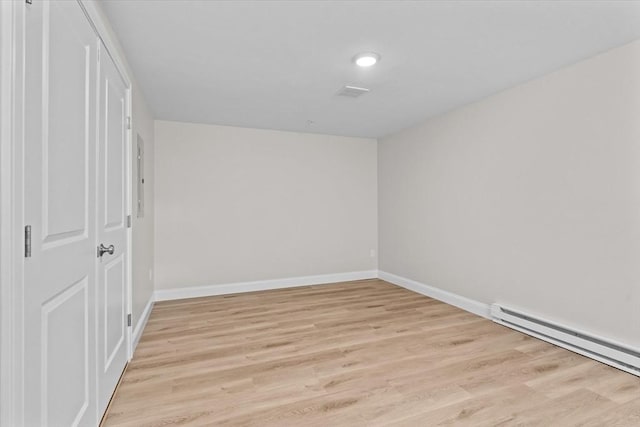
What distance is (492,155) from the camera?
3449 millimetres

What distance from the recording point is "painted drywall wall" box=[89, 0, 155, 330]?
105 inches

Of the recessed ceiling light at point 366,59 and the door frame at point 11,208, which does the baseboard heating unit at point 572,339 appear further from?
the door frame at point 11,208

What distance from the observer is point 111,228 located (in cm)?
204

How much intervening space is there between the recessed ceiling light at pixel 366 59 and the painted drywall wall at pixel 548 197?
5.28 feet

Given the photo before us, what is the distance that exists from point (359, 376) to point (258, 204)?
10.0 ft

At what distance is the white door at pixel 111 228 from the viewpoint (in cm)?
181

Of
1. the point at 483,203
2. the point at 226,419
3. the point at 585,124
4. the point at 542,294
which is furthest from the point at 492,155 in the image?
the point at 226,419

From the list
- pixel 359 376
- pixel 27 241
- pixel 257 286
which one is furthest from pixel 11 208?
pixel 257 286

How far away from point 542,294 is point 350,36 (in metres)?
2.81

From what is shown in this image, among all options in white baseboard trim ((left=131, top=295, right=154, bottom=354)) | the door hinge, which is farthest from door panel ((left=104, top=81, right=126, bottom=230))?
white baseboard trim ((left=131, top=295, right=154, bottom=354))

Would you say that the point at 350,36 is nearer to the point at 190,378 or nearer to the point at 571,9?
the point at 571,9

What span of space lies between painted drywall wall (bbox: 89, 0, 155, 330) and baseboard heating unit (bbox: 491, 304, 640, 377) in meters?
3.49

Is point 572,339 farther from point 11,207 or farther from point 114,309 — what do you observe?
point 11,207

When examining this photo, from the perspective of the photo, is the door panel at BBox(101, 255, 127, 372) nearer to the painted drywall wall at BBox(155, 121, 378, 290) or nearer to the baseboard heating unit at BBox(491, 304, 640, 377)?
the painted drywall wall at BBox(155, 121, 378, 290)
